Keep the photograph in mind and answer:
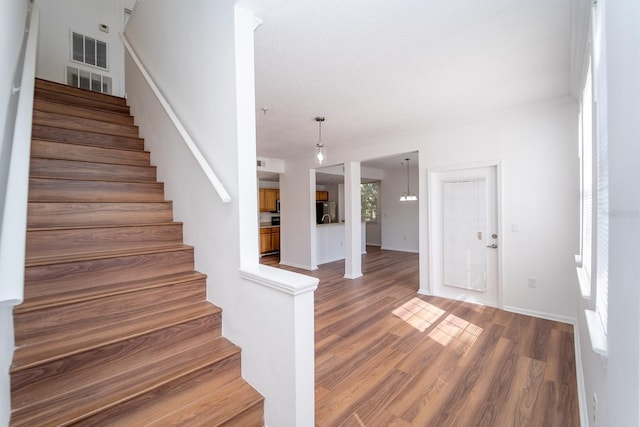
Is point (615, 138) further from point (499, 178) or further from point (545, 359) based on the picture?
point (499, 178)

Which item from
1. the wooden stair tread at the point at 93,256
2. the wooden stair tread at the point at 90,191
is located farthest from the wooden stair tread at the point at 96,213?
the wooden stair tread at the point at 93,256

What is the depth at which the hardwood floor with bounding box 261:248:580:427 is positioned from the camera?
177 cm

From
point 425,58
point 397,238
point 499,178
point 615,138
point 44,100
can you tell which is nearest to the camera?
point 615,138

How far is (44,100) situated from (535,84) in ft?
15.8

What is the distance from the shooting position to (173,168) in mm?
2357

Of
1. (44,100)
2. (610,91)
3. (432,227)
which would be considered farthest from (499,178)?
(44,100)

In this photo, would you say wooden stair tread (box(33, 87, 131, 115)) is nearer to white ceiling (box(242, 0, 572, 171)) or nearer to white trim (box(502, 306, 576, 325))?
white ceiling (box(242, 0, 572, 171))

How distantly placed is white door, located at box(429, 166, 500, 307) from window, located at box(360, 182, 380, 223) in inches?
210

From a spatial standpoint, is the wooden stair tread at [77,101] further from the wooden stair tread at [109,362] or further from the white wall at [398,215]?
the white wall at [398,215]

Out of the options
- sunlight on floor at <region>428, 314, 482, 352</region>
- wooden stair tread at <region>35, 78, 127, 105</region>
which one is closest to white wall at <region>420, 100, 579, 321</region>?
sunlight on floor at <region>428, 314, 482, 352</region>

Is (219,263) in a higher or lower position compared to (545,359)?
higher

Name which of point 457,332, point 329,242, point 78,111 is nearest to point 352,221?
point 329,242

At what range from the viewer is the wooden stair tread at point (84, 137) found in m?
2.29

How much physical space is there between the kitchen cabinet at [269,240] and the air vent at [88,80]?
463cm
